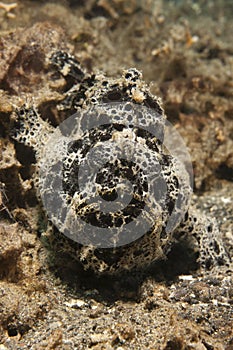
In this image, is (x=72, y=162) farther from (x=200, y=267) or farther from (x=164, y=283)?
(x=200, y=267)

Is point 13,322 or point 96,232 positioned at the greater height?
point 96,232

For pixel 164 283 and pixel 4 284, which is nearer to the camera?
pixel 4 284

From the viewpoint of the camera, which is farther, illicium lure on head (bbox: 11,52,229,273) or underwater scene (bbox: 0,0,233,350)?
illicium lure on head (bbox: 11,52,229,273)

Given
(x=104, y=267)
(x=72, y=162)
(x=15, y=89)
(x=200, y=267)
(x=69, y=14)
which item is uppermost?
(x=69, y=14)

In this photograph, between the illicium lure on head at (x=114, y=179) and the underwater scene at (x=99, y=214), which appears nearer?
the underwater scene at (x=99, y=214)

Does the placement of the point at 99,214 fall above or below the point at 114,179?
below

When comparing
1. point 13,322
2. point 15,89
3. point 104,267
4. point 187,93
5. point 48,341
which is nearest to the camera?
point 48,341

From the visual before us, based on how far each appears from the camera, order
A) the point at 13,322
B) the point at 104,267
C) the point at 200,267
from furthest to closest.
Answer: the point at 200,267
the point at 104,267
the point at 13,322

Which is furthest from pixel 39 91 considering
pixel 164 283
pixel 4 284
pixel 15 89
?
pixel 164 283
